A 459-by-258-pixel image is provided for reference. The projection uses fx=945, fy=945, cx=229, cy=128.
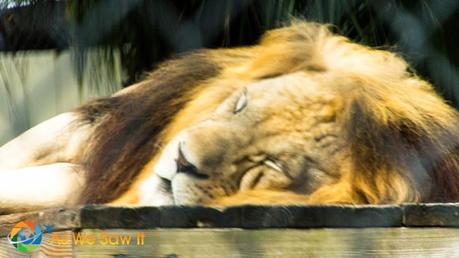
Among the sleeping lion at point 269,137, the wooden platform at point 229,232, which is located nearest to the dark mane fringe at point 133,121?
the sleeping lion at point 269,137

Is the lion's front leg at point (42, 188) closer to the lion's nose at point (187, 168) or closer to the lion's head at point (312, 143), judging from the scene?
the lion's head at point (312, 143)

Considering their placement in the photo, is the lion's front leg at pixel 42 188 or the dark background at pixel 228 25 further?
the dark background at pixel 228 25

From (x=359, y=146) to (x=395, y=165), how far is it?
0.05m

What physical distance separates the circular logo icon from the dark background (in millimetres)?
468

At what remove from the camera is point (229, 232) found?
2.50 feet

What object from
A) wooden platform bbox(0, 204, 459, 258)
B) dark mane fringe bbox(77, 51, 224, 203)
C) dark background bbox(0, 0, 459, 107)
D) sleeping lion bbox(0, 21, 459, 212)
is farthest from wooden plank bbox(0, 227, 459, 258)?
dark background bbox(0, 0, 459, 107)

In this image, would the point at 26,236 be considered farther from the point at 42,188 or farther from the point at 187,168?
the point at 42,188

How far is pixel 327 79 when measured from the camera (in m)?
1.13

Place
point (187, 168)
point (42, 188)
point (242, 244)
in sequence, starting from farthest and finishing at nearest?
point (42, 188) < point (187, 168) < point (242, 244)

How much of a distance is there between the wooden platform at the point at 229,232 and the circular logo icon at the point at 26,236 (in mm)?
25

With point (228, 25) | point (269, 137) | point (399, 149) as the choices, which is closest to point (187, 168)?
point (269, 137)

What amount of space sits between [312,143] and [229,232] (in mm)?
306

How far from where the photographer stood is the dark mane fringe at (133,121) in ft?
3.94

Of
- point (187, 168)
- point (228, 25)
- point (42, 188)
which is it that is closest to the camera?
point (187, 168)
